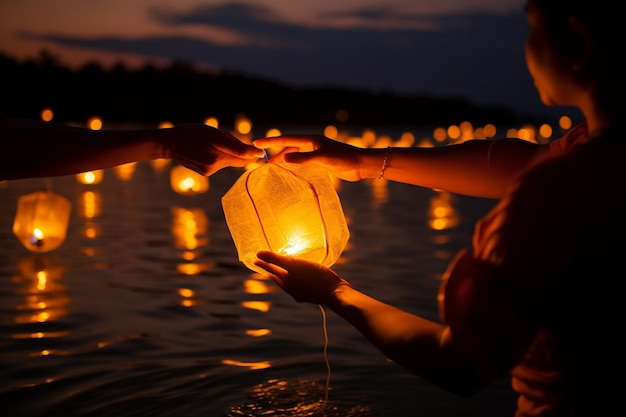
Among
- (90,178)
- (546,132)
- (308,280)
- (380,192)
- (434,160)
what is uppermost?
(546,132)

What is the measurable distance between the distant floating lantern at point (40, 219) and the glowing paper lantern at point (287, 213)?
533cm

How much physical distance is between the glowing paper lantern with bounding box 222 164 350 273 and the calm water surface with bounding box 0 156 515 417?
1480 millimetres

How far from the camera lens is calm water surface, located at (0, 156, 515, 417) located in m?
4.23

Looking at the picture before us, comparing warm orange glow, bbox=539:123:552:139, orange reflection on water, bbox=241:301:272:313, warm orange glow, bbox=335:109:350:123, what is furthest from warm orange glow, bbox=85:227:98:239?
warm orange glow, bbox=335:109:350:123

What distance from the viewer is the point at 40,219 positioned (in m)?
7.85

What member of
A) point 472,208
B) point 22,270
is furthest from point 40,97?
point 22,270

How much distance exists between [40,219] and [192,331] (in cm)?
307

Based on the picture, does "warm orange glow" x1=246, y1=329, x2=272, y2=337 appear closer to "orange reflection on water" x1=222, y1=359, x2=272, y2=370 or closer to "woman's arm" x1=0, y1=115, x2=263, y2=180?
"orange reflection on water" x1=222, y1=359, x2=272, y2=370

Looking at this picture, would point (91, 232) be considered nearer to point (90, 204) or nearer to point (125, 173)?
point (90, 204)

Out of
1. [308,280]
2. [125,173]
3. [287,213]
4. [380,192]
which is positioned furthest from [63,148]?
[125,173]

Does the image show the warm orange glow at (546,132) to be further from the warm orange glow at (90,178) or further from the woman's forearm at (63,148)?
the woman's forearm at (63,148)

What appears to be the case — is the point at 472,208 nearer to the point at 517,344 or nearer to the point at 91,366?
the point at 91,366

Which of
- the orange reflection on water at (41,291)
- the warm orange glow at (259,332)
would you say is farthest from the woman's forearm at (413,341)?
the orange reflection on water at (41,291)

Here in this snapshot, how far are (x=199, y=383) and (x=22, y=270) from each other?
3.41m
